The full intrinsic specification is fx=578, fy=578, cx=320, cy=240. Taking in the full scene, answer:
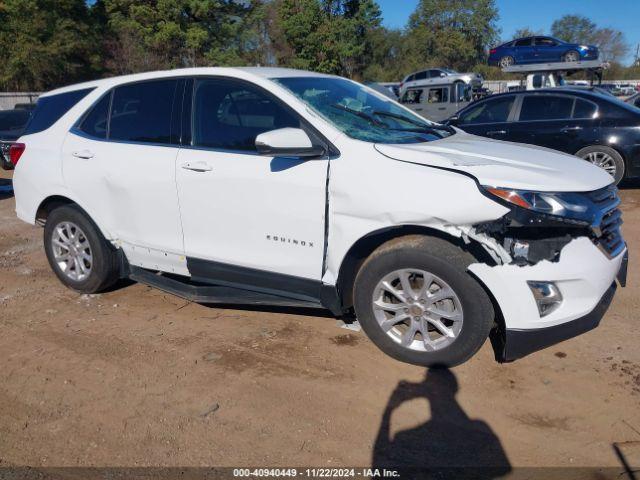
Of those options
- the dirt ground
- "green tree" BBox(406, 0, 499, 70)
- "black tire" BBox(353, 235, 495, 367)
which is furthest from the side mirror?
"green tree" BBox(406, 0, 499, 70)

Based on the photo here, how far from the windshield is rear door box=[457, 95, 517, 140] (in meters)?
4.77

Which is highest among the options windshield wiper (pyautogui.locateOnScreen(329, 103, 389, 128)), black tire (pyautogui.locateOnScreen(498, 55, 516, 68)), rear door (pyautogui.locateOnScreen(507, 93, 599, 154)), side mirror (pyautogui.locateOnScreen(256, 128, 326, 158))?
black tire (pyautogui.locateOnScreen(498, 55, 516, 68))

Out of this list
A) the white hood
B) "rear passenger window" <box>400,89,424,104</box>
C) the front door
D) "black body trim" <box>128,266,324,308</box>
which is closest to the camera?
the white hood

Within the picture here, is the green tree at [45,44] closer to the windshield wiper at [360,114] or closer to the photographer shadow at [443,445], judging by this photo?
→ the windshield wiper at [360,114]

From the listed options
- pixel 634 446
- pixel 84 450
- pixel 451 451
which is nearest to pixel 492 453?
pixel 451 451

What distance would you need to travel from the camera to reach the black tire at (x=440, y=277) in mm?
3281

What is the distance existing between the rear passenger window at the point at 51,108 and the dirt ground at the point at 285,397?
5.56 feet

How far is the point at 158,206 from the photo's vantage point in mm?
4254

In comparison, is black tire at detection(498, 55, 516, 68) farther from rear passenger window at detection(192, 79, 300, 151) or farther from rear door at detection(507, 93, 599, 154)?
rear passenger window at detection(192, 79, 300, 151)

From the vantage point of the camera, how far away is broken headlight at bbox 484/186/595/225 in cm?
315

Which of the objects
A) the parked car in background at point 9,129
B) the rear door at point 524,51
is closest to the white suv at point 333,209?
the parked car in background at point 9,129

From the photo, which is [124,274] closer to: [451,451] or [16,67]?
[451,451]

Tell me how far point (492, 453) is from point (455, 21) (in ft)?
199

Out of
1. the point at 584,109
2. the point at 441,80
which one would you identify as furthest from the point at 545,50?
the point at 584,109
